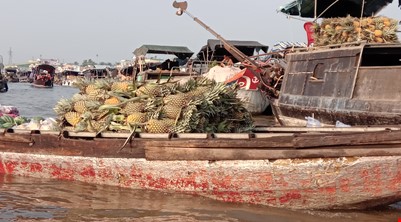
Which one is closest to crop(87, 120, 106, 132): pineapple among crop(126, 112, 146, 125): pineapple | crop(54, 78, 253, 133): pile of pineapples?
crop(54, 78, 253, 133): pile of pineapples

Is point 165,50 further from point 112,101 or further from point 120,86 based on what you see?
point 112,101

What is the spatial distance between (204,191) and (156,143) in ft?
2.32

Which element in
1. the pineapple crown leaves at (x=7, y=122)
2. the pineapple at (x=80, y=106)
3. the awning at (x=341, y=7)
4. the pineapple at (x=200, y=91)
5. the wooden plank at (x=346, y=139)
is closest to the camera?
the wooden plank at (x=346, y=139)

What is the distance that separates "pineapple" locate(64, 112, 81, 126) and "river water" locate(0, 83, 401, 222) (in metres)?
0.81

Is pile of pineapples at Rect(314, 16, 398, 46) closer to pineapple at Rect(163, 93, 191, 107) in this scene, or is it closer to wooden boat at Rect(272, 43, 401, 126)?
wooden boat at Rect(272, 43, 401, 126)

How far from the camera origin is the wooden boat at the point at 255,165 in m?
4.32

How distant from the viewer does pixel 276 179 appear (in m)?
4.57

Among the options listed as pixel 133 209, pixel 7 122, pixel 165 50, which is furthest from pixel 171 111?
pixel 165 50

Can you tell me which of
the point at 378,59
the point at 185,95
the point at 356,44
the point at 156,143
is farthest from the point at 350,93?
the point at 156,143

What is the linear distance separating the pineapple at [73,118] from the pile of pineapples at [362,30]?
5.56 metres

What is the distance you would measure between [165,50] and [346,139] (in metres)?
21.2

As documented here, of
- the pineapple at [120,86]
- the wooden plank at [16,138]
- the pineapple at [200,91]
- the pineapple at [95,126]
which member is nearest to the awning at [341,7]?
the pineapple at [200,91]

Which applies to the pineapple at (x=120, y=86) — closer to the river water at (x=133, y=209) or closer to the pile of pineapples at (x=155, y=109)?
the pile of pineapples at (x=155, y=109)

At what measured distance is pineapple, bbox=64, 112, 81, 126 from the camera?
5820mm
